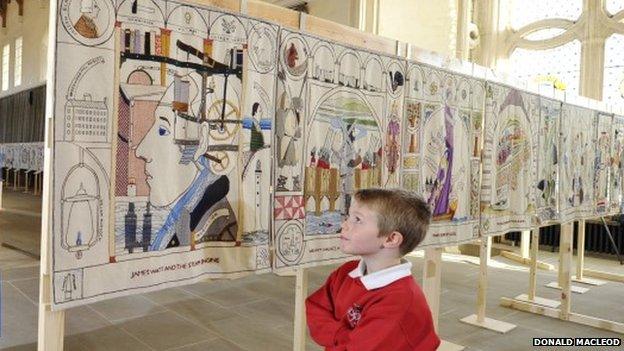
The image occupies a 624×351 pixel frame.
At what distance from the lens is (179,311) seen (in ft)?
16.7

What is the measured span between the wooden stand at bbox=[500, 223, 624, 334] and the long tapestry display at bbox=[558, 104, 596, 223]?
23 centimetres

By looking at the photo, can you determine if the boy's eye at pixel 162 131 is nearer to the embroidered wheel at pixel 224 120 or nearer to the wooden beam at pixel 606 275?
the embroidered wheel at pixel 224 120

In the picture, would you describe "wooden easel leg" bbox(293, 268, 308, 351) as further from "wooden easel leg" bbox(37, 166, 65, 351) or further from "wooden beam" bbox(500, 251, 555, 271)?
"wooden beam" bbox(500, 251, 555, 271)

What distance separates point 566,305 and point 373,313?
4.29m

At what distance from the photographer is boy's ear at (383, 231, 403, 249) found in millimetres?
1863

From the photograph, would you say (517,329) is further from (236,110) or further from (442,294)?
(236,110)

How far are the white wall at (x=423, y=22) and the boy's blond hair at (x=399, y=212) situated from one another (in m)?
8.25

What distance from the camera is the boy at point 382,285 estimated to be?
1.78 m

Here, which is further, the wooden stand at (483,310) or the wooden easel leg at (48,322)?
the wooden stand at (483,310)

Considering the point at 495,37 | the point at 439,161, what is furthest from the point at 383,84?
the point at 495,37

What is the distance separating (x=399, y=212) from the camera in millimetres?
1864

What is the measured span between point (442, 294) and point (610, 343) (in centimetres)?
198

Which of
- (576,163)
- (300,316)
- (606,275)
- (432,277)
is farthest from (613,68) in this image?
(300,316)

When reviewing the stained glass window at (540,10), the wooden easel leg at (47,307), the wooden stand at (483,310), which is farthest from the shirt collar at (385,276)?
the stained glass window at (540,10)
